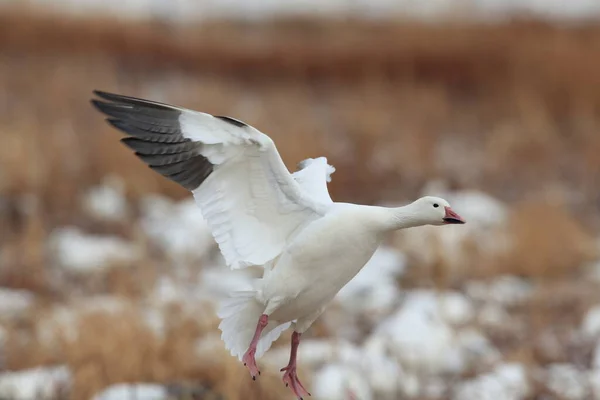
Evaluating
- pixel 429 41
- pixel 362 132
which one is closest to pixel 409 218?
pixel 362 132

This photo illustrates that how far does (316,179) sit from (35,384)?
4.26 ft

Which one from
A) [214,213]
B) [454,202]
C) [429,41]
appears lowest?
[454,202]

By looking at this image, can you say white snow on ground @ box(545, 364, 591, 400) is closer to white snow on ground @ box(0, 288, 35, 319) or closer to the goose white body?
the goose white body

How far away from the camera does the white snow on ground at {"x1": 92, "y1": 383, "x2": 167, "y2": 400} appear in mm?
2646

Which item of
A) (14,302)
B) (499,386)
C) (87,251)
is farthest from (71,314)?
(499,386)

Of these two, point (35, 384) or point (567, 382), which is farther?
point (567, 382)

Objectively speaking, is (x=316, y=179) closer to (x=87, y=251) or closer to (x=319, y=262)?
(x=319, y=262)

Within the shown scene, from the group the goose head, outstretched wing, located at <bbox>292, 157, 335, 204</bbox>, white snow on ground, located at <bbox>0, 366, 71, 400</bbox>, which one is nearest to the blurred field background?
white snow on ground, located at <bbox>0, 366, 71, 400</bbox>

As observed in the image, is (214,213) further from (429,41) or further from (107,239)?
(429,41)

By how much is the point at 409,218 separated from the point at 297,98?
5156 mm

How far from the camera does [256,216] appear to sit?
180 cm

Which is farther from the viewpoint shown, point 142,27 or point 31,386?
point 142,27

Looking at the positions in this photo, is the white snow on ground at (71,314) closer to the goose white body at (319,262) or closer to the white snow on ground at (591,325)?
the goose white body at (319,262)

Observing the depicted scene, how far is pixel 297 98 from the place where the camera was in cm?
668
